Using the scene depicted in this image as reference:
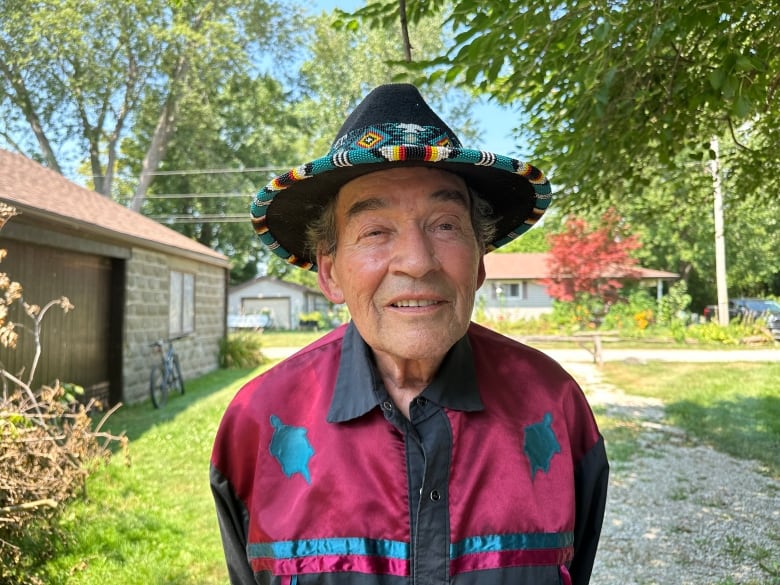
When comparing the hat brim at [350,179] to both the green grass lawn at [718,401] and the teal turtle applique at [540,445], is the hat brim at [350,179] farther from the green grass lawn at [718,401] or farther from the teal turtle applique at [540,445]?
the green grass lawn at [718,401]

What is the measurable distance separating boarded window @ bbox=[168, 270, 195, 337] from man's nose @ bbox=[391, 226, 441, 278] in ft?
36.5

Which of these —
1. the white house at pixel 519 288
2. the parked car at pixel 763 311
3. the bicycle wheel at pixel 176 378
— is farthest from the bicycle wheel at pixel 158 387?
the white house at pixel 519 288

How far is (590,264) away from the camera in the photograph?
2223 cm

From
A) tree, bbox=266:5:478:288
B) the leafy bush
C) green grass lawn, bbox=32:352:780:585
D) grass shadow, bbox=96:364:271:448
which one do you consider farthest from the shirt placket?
tree, bbox=266:5:478:288

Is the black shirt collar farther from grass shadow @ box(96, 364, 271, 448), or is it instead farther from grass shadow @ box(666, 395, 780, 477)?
grass shadow @ box(96, 364, 271, 448)

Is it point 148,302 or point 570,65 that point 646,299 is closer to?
point 148,302

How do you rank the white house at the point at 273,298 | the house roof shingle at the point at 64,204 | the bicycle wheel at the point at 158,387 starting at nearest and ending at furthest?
the house roof shingle at the point at 64,204 < the bicycle wheel at the point at 158,387 < the white house at the point at 273,298

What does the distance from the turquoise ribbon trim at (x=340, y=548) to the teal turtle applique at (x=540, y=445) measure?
375mm

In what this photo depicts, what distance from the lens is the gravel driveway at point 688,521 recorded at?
13.7ft

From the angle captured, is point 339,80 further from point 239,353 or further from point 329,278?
point 329,278

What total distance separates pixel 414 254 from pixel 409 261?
0.02 meters

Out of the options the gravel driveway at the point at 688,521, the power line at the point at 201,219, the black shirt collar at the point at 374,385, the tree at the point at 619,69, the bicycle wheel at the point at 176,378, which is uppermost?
the power line at the point at 201,219

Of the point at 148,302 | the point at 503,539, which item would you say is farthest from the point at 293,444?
the point at 148,302

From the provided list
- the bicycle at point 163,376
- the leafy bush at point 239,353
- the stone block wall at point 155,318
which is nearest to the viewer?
the bicycle at point 163,376
